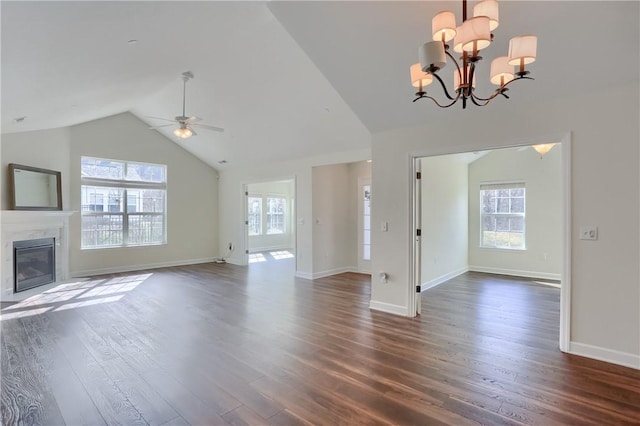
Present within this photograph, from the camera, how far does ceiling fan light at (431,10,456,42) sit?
1.91m

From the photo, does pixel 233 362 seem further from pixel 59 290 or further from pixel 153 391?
pixel 59 290

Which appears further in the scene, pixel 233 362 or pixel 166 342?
pixel 166 342

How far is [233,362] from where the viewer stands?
2.85m

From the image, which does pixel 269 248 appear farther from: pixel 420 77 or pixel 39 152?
pixel 420 77

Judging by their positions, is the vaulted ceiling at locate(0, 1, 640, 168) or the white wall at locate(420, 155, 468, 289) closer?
the vaulted ceiling at locate(0, 1, 640, 168)

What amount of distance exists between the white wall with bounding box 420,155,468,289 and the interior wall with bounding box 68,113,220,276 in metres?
5.82

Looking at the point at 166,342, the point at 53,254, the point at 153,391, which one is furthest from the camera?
the point at 53,254

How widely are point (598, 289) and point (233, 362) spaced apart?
3.35m

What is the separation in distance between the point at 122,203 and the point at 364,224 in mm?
5577

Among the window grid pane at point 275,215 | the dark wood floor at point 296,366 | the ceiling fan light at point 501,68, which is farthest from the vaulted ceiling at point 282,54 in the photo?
the window grid pane at point 275,215

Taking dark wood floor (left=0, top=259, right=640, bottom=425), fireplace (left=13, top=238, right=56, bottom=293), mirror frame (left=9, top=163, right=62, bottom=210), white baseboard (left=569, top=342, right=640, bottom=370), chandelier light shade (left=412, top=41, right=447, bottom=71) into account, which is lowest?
dark wood floor (left=0, top=259, right=640, bottom=425)

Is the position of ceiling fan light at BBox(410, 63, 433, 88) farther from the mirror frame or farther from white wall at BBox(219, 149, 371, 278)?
the mirror frame

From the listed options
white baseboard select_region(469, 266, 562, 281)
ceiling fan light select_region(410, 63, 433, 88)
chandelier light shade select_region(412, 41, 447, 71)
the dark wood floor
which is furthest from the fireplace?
white baseboard select_region(469, 266, 562, 281)

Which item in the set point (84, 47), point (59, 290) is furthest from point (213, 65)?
point (59, 290)
